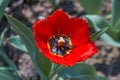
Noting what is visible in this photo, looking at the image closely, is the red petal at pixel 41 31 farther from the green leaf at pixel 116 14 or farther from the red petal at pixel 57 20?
the green leaf at pixel 116 14

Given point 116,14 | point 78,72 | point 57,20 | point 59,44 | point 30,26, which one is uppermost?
point 57,20

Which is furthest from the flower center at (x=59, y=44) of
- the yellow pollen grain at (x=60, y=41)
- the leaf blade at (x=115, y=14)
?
the leaf blade at (x=115, y=14)

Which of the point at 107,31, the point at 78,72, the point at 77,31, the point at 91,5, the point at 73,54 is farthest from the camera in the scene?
the point at 91,5

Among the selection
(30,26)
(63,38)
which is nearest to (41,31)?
(63,38)

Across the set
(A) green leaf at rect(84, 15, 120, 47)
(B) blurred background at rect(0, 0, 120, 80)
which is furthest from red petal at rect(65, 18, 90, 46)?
(B) blurred background at rect(0, 0, 120, 80)

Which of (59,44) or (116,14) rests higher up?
(59,44)

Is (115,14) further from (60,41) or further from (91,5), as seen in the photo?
(60,41)

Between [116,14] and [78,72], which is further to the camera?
[116,14]
